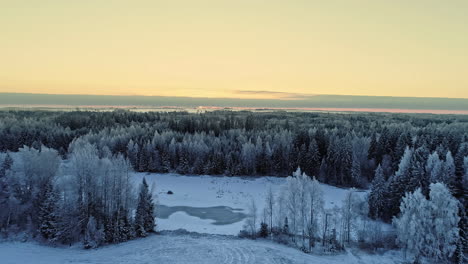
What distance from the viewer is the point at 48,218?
111ft

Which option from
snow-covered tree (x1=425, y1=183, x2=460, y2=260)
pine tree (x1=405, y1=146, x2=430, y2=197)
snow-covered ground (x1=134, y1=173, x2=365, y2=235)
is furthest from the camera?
pine tree (x1=405, y1=146, x2=430, y2=197)

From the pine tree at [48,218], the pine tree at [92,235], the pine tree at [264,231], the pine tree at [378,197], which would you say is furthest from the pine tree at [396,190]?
the pine tree at [48,218]

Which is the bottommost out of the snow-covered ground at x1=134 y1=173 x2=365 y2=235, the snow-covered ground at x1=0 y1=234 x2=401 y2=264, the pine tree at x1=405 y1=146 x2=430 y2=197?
the snow-covered ground at x1=134 y1=173 x2=365 y2=235

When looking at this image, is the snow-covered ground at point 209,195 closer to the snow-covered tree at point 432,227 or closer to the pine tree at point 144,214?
the pine tree at point 144,214

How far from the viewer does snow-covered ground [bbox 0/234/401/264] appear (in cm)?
2930

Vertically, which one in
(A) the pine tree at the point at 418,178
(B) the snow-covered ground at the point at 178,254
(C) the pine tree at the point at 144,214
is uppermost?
(A) the pine tree at the point at 418,178

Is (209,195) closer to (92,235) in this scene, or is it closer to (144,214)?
(144,214)

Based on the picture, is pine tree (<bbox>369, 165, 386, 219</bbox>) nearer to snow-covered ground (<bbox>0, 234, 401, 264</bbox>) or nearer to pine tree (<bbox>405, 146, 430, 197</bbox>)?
pine tree (<bbox>405, 146, 430, 197</bbox>)

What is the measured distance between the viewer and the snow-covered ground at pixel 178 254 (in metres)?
29.3

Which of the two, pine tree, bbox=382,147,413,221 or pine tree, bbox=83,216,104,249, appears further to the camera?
pine tree, bbox=382,147,413,221

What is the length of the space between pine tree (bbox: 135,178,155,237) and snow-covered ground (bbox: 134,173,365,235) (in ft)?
9.95

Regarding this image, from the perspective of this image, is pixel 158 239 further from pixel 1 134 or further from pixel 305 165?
pixel 1 134

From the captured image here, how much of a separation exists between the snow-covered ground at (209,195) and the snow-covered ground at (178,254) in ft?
18.6

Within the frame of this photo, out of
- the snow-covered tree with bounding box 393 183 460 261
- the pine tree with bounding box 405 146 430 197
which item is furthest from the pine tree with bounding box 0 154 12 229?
the pine tree with bounding box 405 146 430 197
